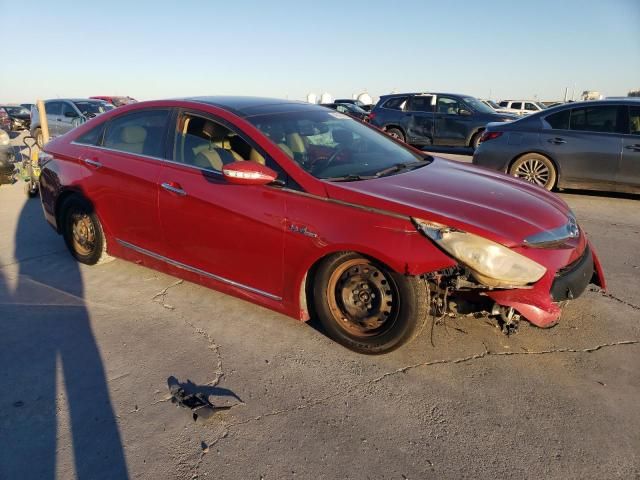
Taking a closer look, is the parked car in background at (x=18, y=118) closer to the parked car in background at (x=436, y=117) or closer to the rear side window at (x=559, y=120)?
the parked car in background at (x=436, y=117)

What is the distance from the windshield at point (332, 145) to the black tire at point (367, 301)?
→ 654mm

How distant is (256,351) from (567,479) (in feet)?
6.17

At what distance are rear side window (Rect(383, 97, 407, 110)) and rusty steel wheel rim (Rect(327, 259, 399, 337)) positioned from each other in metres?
12.3

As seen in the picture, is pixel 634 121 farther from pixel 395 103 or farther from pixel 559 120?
pixel 395 103

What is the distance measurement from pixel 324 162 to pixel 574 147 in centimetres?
547

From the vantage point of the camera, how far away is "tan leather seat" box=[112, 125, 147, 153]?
13.7 feet

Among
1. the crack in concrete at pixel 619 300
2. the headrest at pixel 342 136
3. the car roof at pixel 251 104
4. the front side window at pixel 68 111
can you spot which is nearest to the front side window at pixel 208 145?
the car roof at pixel 251 104

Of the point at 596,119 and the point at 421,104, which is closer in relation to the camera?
the point at 596,119

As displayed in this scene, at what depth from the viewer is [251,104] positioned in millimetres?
4000

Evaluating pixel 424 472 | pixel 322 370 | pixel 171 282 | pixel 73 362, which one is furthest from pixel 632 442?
pixel 171 282

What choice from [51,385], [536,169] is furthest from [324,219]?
[536,169]

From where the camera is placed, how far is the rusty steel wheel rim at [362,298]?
9.87 ft

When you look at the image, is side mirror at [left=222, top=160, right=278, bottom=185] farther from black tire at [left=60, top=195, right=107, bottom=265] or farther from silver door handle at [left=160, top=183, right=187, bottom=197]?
black tire at [left=60, top=195, right=107, bottom=265]

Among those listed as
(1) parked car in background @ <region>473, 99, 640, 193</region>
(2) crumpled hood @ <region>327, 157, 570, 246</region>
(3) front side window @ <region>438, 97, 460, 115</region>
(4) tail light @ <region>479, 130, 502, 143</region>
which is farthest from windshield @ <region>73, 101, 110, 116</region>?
(2) crumpled hood @ <region>327, 157, 570, 246</region>
